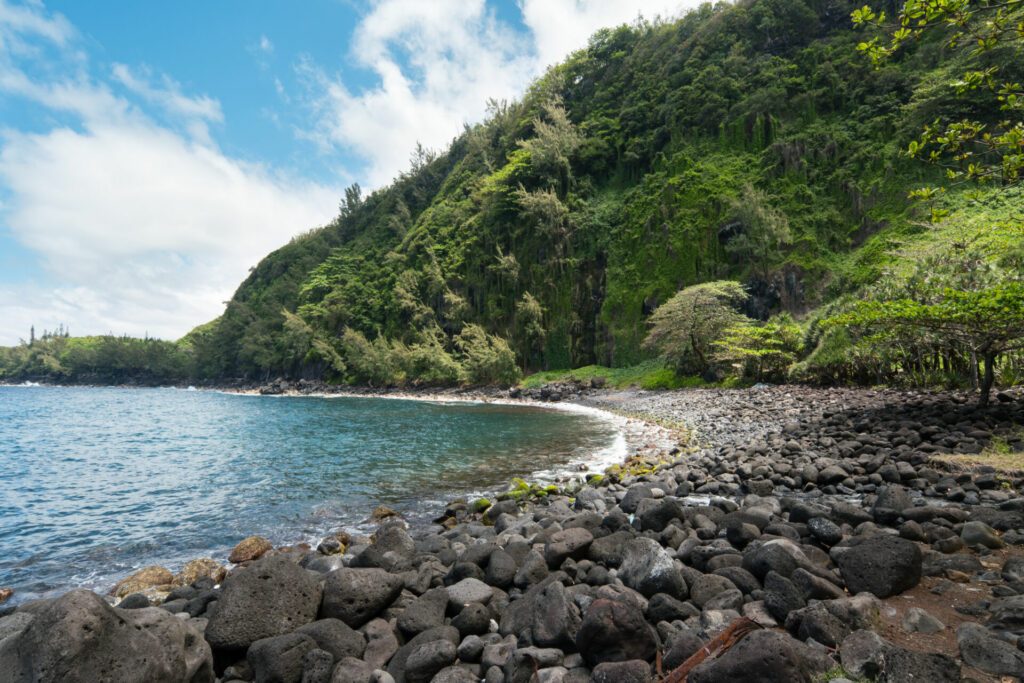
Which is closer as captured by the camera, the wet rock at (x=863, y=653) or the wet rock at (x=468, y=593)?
the wet rock at (x=863, y=653)

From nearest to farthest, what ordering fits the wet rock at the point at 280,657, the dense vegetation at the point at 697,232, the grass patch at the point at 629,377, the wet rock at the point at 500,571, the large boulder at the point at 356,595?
the wet rock at the point at 280,657
the large boulder at the point at 356,595
the wet rock at the point at 500,571
the dense vegetation at the point at 697,232
the grass patch at the point at 629,377

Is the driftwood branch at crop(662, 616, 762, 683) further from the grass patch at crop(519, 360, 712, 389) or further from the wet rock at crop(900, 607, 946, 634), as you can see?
the grass patch at crop(519, 360, 712, 389)

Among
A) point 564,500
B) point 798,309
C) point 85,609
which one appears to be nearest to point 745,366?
point 798,309

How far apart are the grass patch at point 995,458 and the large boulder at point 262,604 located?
10199 mm

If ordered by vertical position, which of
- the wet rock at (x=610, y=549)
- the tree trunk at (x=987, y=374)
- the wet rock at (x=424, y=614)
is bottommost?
the wet rock at (x=424, y=614)

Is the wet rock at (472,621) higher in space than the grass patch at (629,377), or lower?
lower

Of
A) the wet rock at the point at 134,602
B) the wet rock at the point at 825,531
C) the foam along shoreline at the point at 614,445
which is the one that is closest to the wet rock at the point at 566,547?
the wet rock at the point at 825,531

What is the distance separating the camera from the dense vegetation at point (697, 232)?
22188 mm

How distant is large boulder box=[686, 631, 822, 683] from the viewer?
2707 millimetres

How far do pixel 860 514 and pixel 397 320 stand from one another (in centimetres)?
7225

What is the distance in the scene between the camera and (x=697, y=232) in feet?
161

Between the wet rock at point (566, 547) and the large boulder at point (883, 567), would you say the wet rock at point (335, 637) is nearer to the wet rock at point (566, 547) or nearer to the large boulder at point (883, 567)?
the wet rock at point (566, 547)

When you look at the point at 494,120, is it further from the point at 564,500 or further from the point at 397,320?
the point at 564,500

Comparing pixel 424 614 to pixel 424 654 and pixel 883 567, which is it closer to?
pixel 424 654
